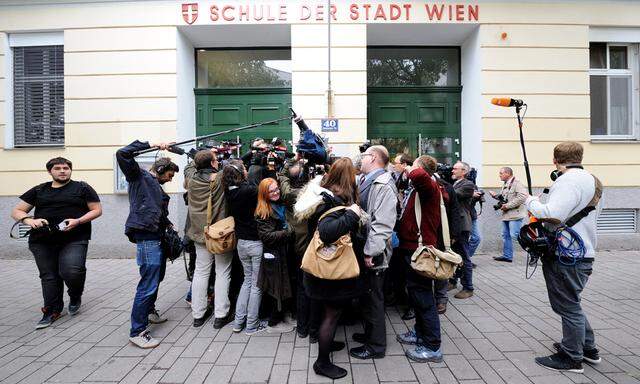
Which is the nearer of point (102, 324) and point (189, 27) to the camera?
point (102, 324)

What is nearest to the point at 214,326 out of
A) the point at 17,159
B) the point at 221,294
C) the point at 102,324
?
the point at 221,294

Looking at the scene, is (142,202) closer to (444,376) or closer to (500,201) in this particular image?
(444,376)

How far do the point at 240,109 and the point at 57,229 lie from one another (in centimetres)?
505

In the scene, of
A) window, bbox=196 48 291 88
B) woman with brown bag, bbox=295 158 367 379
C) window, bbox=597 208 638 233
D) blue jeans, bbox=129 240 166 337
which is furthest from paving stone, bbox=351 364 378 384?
window, bbox=597 208 638 233

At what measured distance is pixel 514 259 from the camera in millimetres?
7391

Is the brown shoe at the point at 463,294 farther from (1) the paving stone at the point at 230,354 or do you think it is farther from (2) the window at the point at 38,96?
(2) the window at the point at 38,96

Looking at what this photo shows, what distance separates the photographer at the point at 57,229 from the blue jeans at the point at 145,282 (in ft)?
3.74

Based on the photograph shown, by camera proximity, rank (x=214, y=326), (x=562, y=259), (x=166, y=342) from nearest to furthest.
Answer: (x=562, y=259)
(x=166, y=342)
(x=214, y=326)

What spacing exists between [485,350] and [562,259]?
45.5 inches

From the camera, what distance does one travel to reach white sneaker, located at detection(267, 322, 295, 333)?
4113mm

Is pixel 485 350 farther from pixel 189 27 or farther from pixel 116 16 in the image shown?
pixel 116 16

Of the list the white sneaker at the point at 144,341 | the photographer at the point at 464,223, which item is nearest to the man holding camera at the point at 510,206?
the photographer at the point at 464,223

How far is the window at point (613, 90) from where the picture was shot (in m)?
8.27

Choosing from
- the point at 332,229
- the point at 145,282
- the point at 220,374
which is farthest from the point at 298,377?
the point at 145,282
